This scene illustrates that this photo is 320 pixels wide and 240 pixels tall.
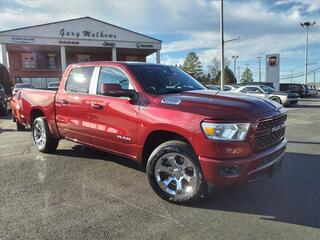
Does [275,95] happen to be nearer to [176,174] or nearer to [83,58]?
[176,174]

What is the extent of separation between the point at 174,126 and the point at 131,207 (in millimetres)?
1193

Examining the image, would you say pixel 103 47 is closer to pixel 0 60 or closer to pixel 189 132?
pixel 0 60

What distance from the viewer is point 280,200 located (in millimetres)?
4801

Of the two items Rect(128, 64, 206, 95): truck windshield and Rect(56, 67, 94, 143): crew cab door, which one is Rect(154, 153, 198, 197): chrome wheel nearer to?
Rect(128, 64, 206, 95): truck windshield

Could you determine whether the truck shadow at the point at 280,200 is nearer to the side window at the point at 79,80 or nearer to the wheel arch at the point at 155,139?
the wheel arch at the point at 155,139

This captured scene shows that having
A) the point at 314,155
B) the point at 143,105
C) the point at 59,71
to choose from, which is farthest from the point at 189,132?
the point at 59,71

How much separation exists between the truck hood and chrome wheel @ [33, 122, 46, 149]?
366 cm

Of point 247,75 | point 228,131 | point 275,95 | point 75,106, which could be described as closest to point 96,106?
point 75,106

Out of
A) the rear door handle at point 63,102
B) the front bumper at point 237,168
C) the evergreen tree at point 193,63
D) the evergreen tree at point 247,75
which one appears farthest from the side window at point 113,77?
the evergreen tree at point 247,75

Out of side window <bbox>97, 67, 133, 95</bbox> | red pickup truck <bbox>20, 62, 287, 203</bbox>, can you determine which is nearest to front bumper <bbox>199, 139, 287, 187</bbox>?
red pickup truck <bbox>20, 62, 287, 203</bbox>

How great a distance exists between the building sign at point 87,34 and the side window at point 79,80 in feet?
111

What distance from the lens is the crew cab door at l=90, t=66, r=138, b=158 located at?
5.27 m

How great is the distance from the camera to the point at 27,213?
4.45 meters

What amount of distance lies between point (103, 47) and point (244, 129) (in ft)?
127
